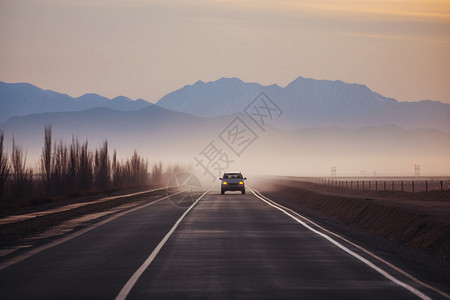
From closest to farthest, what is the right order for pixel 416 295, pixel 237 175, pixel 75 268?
pixel 416 295
pixel 75 268
pixel 237 175

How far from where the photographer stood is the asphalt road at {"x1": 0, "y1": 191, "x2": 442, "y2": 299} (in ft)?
36.4

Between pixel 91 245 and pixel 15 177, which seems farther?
pixel 15 177

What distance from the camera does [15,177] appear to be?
51.1 meters

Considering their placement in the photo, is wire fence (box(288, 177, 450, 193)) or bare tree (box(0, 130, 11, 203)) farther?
wire fence (box(288, 177, 450, 193))

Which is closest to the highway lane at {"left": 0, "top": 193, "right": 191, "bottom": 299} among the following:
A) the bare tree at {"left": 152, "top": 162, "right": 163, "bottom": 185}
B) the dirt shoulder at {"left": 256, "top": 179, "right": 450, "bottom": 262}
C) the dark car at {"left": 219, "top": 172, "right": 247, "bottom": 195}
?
the dirt shoulder at {"left": 256, "top": 179, "right": 450, "bottom": 262}

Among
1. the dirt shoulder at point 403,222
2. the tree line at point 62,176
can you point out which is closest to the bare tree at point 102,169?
the tree line at point 62,176

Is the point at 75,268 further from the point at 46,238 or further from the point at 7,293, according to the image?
the point at 46,238

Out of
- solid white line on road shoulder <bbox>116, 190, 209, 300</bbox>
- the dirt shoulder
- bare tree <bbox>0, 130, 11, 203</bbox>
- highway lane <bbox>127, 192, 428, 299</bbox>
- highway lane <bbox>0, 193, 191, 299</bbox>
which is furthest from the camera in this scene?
bare tree <bbox>0, 130, 11, 203</bbox>

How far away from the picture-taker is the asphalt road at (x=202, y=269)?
11.1 metres

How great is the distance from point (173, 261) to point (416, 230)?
11.3 metres

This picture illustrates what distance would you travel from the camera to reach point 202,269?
45.4 feet

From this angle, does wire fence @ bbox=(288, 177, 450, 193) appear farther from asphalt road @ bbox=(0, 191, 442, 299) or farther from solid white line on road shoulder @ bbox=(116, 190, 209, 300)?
solid white line on road shoulder @ bbox=(116, 190, 209, 300)

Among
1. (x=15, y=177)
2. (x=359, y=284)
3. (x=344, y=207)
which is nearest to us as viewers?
(x=359, y=284)

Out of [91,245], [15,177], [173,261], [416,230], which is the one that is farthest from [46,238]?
[15,177]
